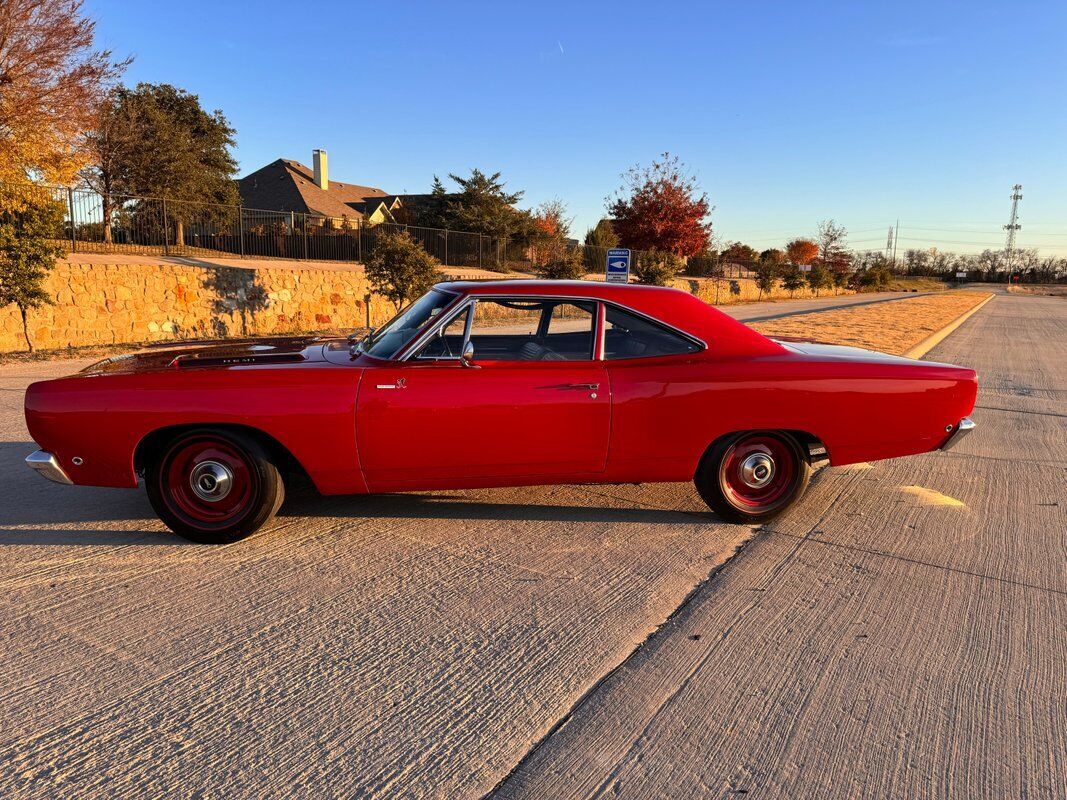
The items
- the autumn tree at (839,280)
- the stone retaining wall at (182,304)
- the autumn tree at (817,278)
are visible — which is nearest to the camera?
the stone retaining wall at (182,304)

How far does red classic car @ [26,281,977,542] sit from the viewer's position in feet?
12.0

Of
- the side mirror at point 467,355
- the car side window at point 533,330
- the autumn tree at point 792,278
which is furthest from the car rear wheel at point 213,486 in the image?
the autumn tree at point 792,278

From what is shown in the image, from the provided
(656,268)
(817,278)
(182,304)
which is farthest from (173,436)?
(817,278)

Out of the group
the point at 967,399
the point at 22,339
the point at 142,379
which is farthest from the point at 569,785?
the point at 22,339

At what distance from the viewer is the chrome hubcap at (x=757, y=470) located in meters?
4.20

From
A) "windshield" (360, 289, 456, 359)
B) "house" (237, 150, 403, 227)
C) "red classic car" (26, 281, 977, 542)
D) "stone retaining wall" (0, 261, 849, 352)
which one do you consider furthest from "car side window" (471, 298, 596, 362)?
"house" (237, 150, 403, 227)

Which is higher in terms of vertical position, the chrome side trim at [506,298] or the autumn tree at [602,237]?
the autumn tree at [602,237]

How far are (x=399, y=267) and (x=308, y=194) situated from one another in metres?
30.0

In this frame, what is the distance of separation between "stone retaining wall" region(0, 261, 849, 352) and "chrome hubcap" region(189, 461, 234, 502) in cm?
1016

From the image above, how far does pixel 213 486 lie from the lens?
377 centimetres

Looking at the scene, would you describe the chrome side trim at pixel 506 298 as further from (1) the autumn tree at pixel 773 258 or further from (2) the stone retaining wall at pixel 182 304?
(1) the autumn tree at pixel 773 258

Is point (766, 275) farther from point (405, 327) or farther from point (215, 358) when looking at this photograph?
point (215, 358)

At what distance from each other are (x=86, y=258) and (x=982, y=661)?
15090 mm

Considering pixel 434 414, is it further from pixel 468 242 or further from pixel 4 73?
pixel 468 242
